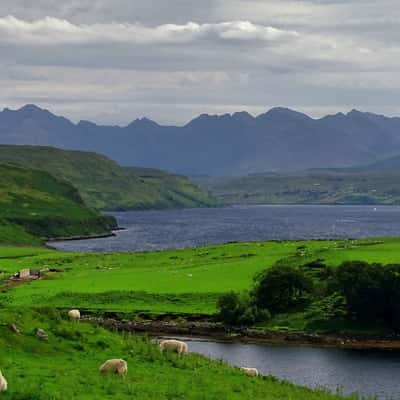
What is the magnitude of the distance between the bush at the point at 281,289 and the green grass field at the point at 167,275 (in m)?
7.01

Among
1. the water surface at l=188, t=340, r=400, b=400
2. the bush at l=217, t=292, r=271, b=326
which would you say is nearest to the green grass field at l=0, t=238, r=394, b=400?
the bush at l=217, t=292, r=271, b=326

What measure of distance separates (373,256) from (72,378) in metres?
88.4

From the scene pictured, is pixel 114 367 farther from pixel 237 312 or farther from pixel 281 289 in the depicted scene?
pixel 281 289

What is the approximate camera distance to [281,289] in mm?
100375

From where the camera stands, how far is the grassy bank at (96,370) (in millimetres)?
35438

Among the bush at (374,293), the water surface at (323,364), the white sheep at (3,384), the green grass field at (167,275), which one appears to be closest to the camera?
the white sheep at (3,384)

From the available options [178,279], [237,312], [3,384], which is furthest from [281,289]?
[3,384]

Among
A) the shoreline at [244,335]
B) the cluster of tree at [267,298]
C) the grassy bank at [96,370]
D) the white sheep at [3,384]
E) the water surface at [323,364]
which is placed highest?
the white sheep at [3,384]

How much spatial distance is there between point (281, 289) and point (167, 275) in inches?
1019

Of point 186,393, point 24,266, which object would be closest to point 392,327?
point 186,393

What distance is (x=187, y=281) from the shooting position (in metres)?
115

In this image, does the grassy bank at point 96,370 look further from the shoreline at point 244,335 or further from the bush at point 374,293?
the bush at point 374,293

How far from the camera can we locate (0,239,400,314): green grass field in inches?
4213

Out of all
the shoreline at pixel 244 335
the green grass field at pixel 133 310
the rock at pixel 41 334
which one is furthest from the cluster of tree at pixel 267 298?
the rock at pixel 41 334
